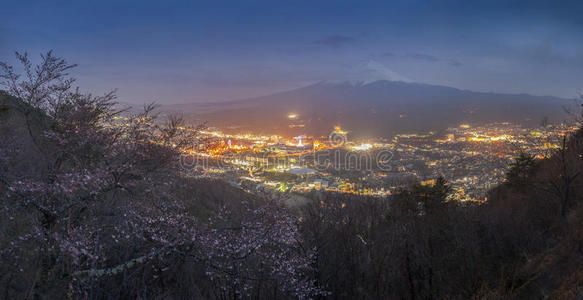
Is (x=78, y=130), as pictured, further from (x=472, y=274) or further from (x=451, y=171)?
(x=451, y=171)

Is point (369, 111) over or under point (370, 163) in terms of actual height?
over

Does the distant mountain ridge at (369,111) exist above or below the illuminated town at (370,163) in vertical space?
above

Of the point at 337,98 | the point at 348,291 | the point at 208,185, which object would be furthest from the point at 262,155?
the point at 337,98

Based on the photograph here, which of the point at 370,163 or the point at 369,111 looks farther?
the point at 369,111

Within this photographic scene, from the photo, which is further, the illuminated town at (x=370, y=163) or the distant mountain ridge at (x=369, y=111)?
the distant mountain ridge at (x=369, y=111)
